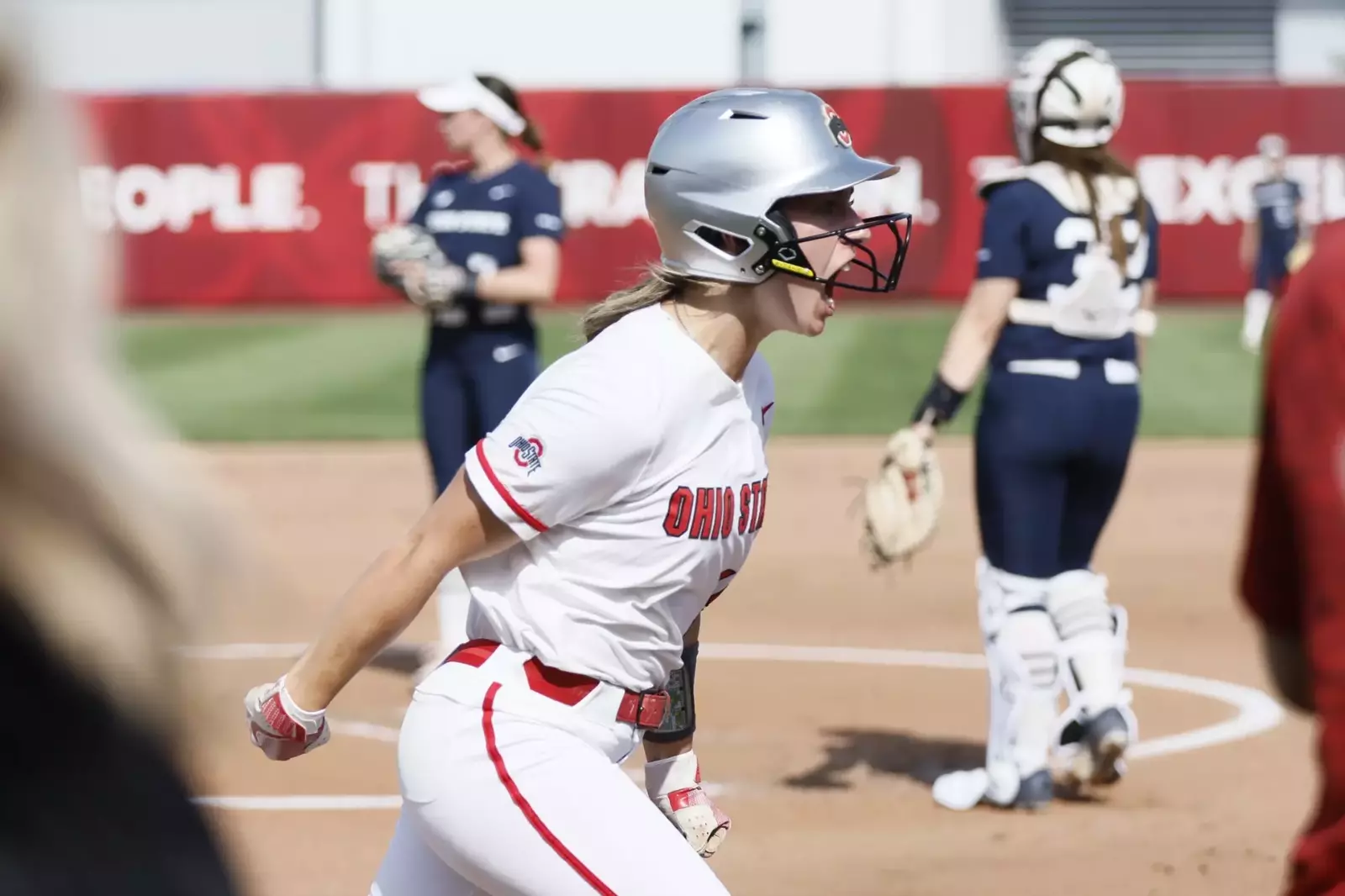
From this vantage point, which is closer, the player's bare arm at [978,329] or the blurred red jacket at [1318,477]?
the blurred red jacket at [1318,477]

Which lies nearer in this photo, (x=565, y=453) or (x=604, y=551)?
(x=565, y=453)

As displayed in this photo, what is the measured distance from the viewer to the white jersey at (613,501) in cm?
349

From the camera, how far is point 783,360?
68.9 ft

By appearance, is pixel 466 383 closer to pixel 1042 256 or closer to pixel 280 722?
pixel 1042 256

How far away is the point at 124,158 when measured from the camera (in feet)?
85.3

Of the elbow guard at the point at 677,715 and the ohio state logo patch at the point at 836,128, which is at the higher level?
the ohio state logo patch at the point at 836,128

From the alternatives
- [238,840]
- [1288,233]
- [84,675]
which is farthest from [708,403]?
[1288,233]

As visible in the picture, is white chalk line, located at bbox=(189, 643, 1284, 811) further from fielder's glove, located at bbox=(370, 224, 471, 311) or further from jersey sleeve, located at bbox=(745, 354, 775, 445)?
jersey sleeve, located at bbox=(745, 354, 775, 445)

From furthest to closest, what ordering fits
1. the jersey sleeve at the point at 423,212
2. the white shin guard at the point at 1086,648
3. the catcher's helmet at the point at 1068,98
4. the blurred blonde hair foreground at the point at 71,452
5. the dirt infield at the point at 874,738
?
the jersey sleeve at the point at 423,212, the white shin guard at the point at 1086,648, the catcher's helmet at the point at 1068,98, the dirt infield at the point at 874,738, the blurred blonde hair foreground at the point at 71,452

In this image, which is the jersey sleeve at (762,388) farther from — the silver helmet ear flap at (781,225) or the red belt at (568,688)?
the red belt at (568,688)

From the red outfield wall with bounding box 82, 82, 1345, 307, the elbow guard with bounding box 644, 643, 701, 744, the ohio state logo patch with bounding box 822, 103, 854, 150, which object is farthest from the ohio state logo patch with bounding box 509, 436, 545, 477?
the red outfield wall with bounding box 82, 82, 1345, 307

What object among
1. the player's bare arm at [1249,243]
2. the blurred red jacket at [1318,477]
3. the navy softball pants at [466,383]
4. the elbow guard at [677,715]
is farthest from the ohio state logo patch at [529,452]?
the player's bare arm at [1249,243]

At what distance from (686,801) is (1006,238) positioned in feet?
9.60

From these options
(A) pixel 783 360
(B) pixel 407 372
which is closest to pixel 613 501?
(B) pixel 407 372
